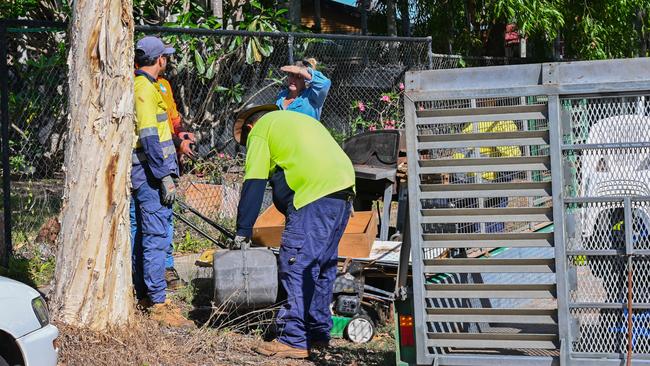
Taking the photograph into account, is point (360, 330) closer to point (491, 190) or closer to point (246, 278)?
point (246, 278)

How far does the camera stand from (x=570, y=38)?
59.9 feet

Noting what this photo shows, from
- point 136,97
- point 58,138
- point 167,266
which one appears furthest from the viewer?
point 58,138

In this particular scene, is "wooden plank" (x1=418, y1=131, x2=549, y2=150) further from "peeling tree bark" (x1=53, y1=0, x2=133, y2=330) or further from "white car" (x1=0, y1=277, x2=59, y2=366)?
"peeling tree bark" (x1=53, y1=0, x2=133, y2=330)

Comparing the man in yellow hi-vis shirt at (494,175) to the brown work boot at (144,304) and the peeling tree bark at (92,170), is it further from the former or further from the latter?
the brown work boot at (144,304)

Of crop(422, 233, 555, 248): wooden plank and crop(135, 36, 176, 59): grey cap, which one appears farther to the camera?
crop(135, 36, 176, 59): grey cap

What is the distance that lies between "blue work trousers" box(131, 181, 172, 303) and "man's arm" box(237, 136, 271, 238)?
1087 mm

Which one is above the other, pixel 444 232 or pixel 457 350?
pixel 444 232

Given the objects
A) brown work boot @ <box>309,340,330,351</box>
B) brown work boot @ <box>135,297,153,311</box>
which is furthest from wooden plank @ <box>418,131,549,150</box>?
brown work boot @ <box>135,297,153,311</box>

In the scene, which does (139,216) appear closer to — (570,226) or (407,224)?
(407,224)

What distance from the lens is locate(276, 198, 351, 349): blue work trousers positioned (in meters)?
6.34

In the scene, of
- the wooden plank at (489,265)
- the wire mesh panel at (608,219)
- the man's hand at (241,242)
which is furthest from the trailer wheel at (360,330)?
the wire mesh panel at (608,219)

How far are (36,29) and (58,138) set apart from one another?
1547mm

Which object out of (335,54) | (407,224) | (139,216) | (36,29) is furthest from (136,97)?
(335,54)

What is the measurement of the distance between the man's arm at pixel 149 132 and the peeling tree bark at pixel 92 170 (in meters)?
0.69
